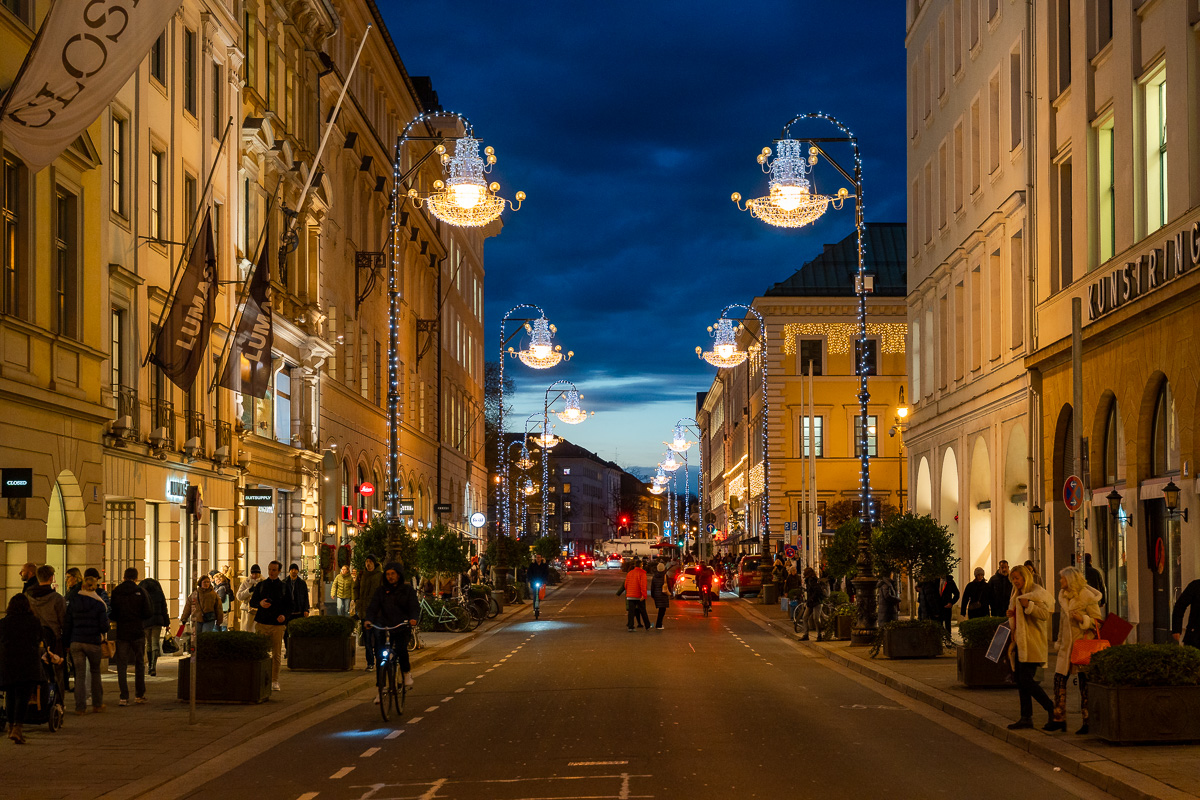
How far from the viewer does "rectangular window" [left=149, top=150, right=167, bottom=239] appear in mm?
29844

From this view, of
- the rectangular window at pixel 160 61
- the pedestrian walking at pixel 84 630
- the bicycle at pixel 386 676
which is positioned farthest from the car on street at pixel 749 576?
the pedestrian walking at pixel 84 630

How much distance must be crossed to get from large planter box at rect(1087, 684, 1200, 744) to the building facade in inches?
759

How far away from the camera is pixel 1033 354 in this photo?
33.4 meters

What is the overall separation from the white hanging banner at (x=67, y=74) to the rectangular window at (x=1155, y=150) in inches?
703

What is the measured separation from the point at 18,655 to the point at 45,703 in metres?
1.07

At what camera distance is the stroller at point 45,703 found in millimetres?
16781

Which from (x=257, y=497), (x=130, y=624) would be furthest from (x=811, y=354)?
(x=130, y=624)

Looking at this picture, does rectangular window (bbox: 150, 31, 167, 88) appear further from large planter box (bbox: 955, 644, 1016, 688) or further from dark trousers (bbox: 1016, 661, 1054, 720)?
dark trousers (bbox: 1016, 661, 1054, 720)

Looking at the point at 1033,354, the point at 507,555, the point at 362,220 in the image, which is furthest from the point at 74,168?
the point at 507,555

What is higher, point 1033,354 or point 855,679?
point 1033,354

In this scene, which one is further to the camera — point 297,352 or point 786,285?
point 786,285

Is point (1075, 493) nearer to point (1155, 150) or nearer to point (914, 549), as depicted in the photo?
point (1155, 150)

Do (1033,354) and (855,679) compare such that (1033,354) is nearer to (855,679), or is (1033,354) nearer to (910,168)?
(855,679)

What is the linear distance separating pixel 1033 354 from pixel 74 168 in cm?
1967
